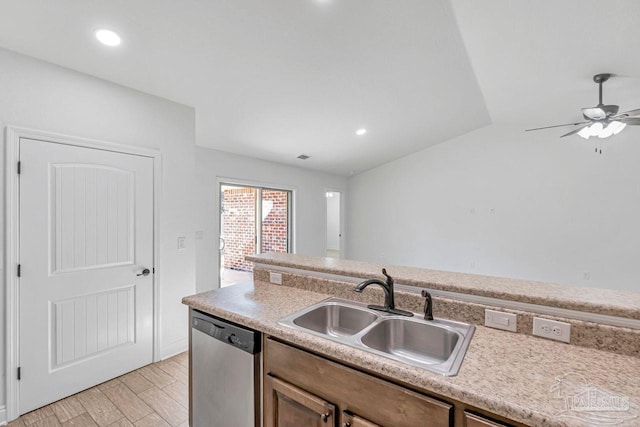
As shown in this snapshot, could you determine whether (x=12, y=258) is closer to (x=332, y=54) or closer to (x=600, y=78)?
(x=332, y=54)

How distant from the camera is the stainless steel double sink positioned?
1.23 metres

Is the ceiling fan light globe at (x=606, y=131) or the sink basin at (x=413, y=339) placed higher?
the ceiling fan light globe at (x=606, y=131)

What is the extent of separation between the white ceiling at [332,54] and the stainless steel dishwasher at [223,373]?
185cm

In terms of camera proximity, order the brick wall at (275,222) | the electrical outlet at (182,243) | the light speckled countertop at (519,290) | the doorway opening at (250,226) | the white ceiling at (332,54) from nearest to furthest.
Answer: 1. the light speckled countertop at (519,290)
2. the white ceiling at (332,54)
3. the electrical outlet at (182,243)
4. the doorway opening at (250,226)
5. the brick wall at (275,222)

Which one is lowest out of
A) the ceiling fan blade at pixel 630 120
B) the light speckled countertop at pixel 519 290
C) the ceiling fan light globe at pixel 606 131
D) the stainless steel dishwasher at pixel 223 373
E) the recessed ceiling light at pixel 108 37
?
the stainless steel dishwasher at pixel 223 373

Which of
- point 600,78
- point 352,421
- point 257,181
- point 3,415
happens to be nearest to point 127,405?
point 3,415

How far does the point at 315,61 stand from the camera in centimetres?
253

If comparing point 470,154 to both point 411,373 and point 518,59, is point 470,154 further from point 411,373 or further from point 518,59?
point 411,373

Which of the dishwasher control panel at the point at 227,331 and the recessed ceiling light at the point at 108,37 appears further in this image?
the recessed ceiling light at the point at 108,37

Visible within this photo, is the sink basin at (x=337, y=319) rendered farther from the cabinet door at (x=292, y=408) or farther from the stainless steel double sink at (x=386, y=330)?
the cabinet door at (x=292, y=408)

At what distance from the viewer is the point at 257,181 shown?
15.9 feet

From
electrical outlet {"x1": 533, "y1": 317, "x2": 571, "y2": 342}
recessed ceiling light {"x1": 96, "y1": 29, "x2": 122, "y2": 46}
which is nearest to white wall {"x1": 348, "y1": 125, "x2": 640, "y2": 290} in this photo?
electrical outlet {"x1": 533, "y1": 317, "x2": 571, "y2": 342}

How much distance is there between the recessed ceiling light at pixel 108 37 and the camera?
1.88m

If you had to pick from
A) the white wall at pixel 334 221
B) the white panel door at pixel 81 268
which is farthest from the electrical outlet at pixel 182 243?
the white wall at pixel 334 221
